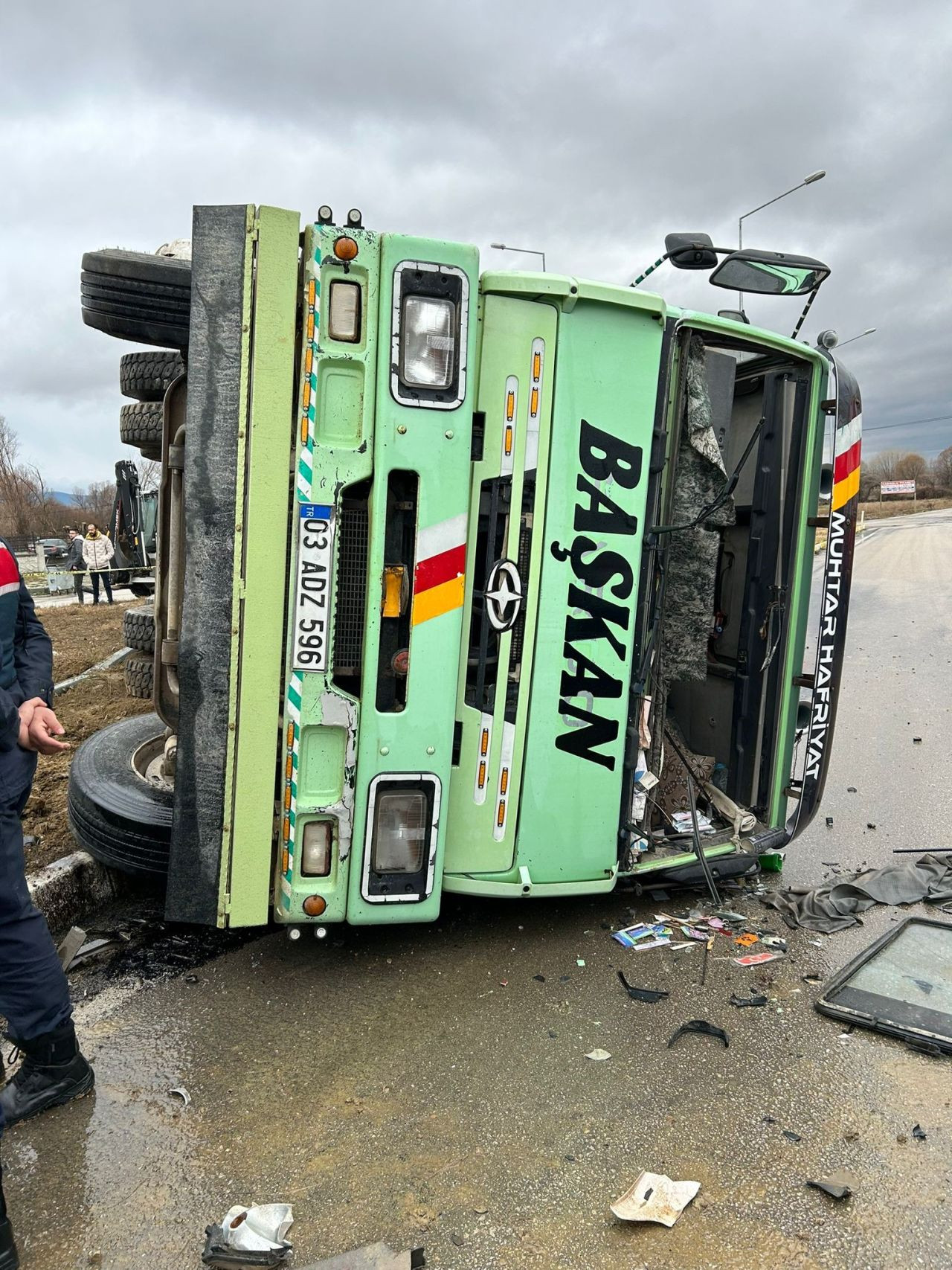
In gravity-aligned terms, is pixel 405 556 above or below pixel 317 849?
above

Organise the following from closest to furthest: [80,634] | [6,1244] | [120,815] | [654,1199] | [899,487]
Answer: [6,1244]
[654,1199]
[120,815]
[80,634]
[899,487]

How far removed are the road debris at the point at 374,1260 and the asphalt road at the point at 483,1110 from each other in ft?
0.13

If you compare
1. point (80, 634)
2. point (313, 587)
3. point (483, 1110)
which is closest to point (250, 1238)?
point (483, 1110)

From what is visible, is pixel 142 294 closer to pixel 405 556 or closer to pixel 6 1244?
pixel 405 556

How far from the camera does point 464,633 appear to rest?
10.0 ft

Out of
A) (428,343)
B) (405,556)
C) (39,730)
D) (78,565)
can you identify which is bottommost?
(78,565)

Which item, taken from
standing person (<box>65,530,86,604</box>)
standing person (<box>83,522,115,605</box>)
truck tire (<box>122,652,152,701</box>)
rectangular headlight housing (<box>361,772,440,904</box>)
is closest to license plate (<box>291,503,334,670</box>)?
rectangular headlight housing (<box>361,772,440,904</box>)

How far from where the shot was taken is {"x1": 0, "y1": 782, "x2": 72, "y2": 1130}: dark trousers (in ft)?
7.70

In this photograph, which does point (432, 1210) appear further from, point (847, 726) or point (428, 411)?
point (847, 726)

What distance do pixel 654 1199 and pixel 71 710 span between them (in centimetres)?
567

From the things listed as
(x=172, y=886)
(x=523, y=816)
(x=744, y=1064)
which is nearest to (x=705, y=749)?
(x=523, y=816)

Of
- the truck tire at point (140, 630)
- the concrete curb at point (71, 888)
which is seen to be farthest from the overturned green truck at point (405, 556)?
the truck tire at point (140, 630)

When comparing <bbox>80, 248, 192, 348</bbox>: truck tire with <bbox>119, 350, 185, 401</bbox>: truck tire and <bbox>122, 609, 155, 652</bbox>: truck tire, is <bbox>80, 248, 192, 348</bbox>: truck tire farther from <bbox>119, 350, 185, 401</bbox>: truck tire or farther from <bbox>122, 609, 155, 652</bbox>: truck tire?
<bbox>122, 609, 155, 652</bbox>: truck tire

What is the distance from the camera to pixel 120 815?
11.0 ft
